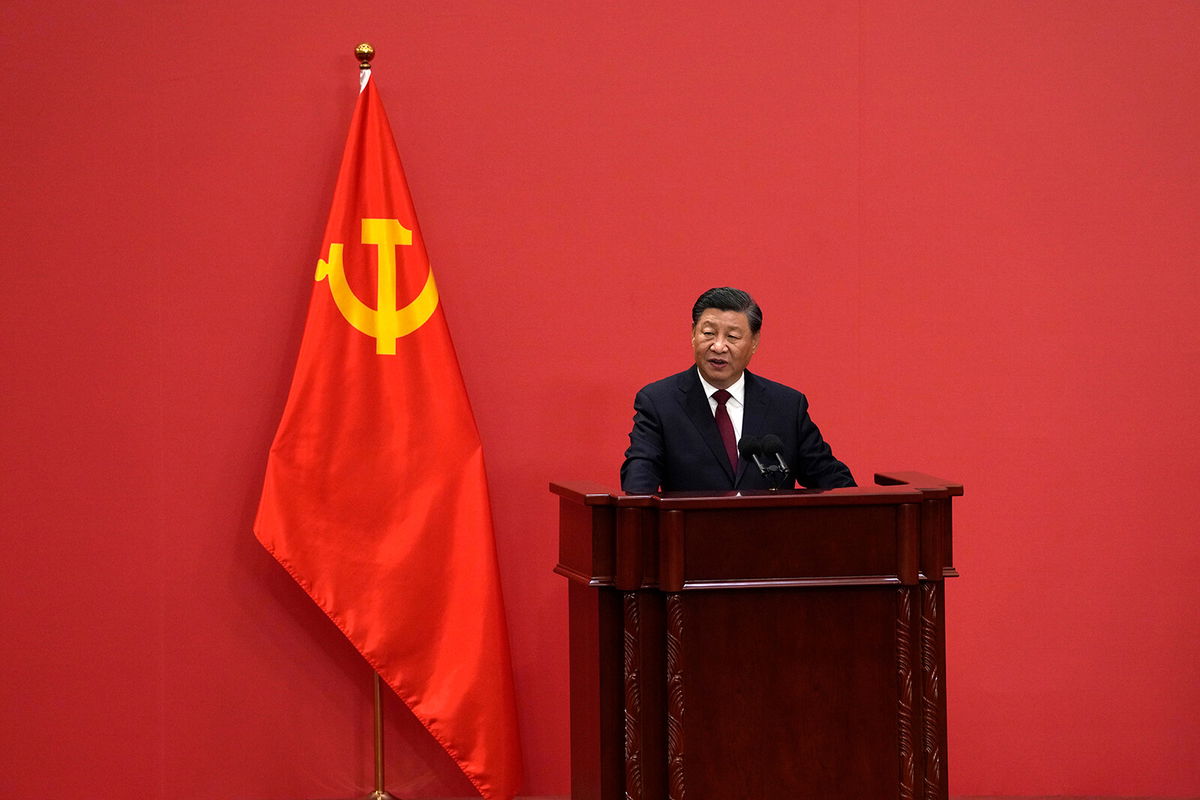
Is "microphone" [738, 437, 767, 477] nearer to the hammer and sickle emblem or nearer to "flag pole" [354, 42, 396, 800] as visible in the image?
the hammer and sickle emblem

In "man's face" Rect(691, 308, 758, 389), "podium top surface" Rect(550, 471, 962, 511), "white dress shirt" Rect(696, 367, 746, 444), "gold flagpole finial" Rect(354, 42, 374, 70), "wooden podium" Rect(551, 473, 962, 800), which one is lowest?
"wooden podium" Rect(551, 473, 962, 800)

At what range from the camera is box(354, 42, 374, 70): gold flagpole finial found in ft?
12.6

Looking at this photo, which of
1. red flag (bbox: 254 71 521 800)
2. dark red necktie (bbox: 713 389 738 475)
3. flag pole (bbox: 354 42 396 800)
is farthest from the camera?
flag pole (bbox: 354 42 396 800)

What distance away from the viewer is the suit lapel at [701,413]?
118 inches

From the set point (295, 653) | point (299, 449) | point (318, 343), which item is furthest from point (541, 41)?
point (295, 653)

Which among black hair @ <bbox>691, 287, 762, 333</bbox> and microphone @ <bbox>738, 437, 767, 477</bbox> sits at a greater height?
black hair @ <bbox>691, 287, 762, 333</bbox>

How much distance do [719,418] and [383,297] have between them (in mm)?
1249

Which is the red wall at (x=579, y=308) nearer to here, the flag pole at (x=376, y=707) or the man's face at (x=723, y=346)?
the flag pole at (x=376, y=707)

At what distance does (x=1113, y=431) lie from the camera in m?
4.18

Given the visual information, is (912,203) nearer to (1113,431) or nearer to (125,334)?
(1113,431)

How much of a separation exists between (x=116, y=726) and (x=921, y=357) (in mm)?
2909

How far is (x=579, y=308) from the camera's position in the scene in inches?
161

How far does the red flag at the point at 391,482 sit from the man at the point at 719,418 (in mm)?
891

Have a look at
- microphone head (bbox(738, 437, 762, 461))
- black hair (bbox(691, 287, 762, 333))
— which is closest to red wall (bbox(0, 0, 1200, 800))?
black hair (bbox(691, 287, 762, 333))
